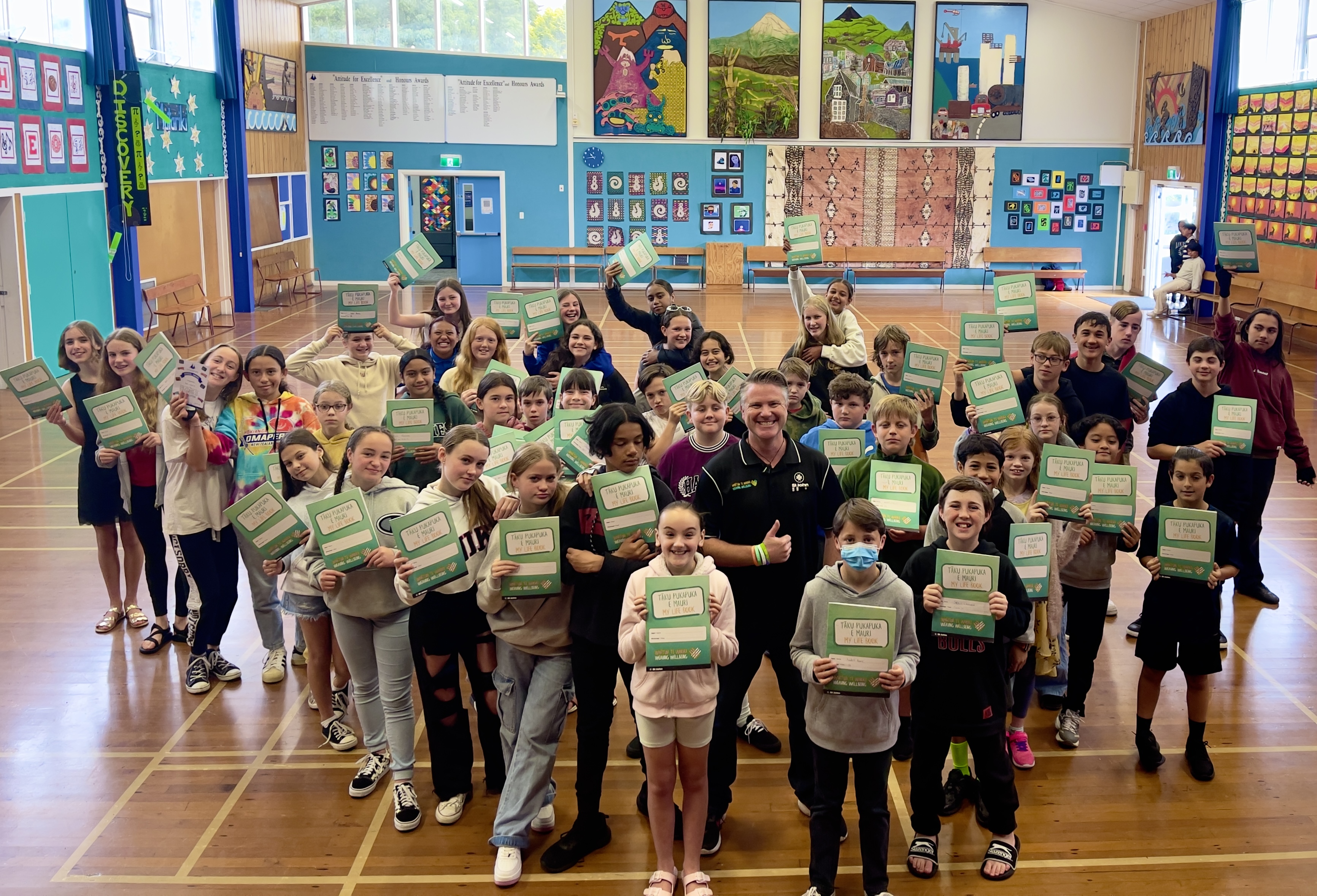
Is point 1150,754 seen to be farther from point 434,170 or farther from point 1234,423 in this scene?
point 434,170

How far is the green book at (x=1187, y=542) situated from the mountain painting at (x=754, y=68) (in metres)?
20.2

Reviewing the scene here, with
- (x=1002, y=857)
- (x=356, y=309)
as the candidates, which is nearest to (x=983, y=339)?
(x=1002, y=857)

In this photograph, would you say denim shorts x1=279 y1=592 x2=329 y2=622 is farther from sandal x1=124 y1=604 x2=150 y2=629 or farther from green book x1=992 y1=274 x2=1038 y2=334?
green book x1=992 y1=274 x2=1038 y2=334

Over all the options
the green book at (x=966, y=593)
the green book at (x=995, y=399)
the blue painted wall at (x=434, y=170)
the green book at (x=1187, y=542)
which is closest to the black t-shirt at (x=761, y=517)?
the green book at (x=966, y=593)

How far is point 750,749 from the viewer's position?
5.27 m

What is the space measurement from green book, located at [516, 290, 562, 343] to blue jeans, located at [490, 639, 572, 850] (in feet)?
11.2

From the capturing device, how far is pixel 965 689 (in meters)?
4.09

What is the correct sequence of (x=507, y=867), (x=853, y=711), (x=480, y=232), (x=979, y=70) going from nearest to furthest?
(x=853, y=711) < (x=507, y=867) < (x=979, y=70) < (x=480, y=232)

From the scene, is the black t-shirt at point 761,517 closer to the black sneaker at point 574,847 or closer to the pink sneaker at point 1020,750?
→ the black sneaker at point 574,847

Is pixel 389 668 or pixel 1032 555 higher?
pixel 1032 555

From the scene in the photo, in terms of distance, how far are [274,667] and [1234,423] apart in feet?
16.8

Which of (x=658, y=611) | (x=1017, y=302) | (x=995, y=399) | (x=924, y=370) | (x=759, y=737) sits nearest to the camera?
(x=658, y=611)

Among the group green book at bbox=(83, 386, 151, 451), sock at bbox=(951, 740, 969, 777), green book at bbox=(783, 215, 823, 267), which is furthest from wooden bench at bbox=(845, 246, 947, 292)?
sock at bbox=(951, 740, 969, 777)

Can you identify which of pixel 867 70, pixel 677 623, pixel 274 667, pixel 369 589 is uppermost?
pixel 867 70
